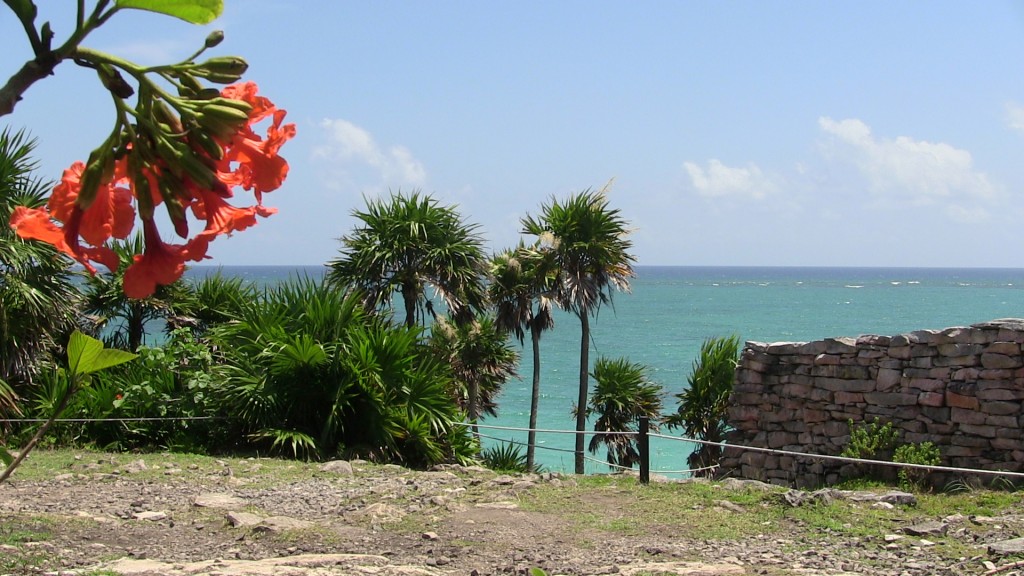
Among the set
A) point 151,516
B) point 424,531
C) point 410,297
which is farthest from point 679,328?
point 151,516

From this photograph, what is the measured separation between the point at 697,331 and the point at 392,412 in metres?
62.3

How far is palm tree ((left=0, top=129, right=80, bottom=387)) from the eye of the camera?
30.7 feet

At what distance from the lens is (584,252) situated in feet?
53.3

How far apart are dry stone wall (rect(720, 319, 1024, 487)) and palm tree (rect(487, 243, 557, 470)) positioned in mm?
5757

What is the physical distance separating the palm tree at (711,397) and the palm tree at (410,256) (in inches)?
168

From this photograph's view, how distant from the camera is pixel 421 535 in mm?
6355

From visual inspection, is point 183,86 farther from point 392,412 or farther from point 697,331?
point 697,331

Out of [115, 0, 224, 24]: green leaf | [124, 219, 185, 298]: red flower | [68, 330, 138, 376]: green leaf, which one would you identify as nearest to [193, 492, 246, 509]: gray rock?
[68, 330, 138, 376]: green leaf

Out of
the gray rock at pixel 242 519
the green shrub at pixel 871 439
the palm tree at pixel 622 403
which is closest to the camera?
the gray rock at pixel 242 519

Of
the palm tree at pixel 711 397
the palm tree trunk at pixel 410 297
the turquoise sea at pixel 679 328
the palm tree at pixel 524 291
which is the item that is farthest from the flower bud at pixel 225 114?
the turquoise sea at pixel 679 328

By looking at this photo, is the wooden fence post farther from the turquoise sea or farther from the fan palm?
the turquoise sea

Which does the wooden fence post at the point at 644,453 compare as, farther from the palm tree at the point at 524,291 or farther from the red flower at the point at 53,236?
the red flower at the point at 53,236

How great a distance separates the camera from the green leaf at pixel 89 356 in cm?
109

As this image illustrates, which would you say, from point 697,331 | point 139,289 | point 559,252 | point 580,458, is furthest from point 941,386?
point 697,331
